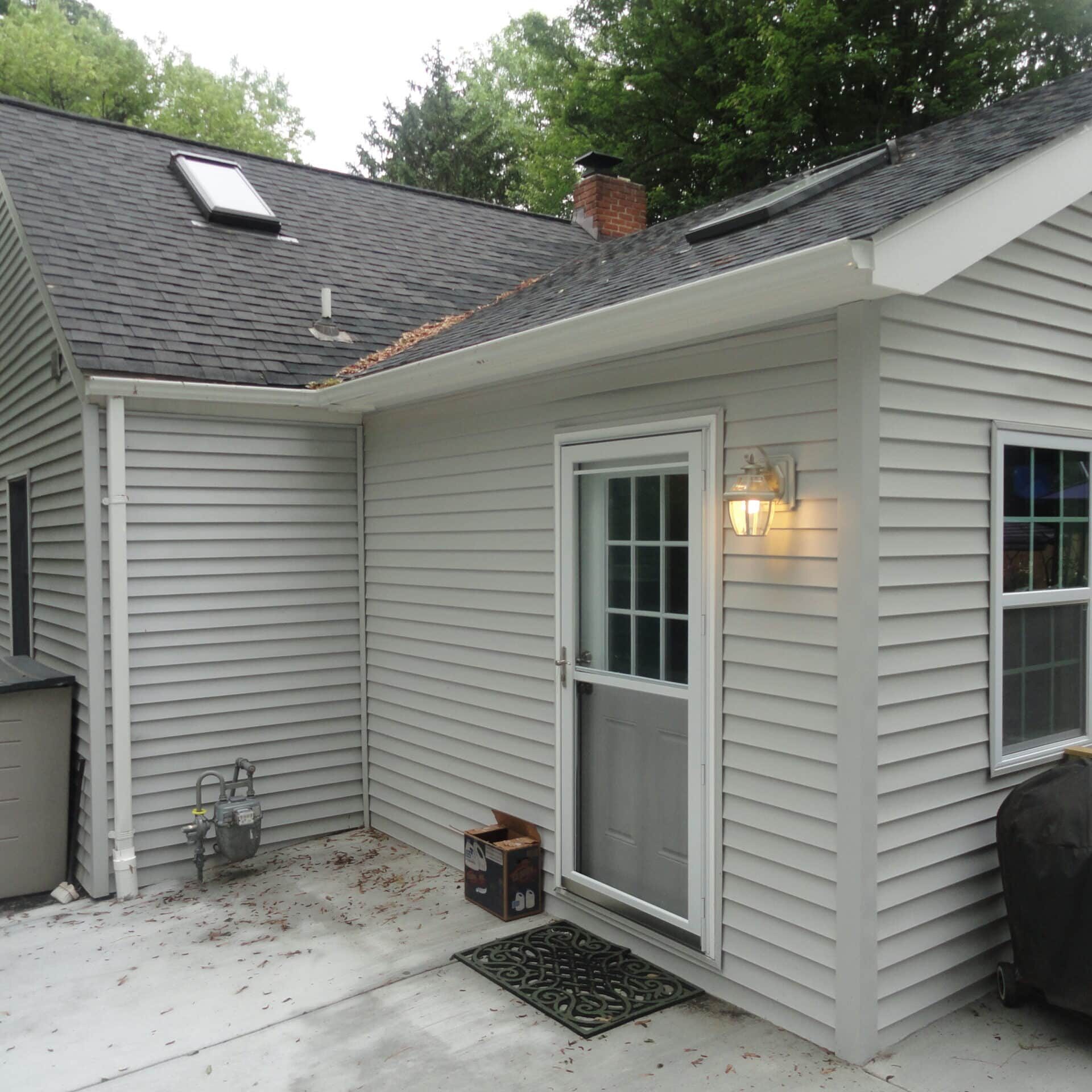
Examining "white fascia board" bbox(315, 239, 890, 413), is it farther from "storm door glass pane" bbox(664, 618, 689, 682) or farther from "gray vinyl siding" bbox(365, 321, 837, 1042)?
"storm door glass pane" bbox(664, 618, 689, 682)

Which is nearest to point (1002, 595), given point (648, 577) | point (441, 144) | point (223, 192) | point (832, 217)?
point (648, 577)

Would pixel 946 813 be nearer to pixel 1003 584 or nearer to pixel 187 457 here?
pixel 1003 584

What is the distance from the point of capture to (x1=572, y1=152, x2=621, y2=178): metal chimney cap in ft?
31.7

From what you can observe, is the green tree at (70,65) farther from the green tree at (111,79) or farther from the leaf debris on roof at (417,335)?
the leaf debris on roof at (417,335)

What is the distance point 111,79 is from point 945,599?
27.4 meters

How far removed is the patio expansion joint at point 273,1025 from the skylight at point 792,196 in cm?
358

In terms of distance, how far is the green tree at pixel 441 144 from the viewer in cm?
2402

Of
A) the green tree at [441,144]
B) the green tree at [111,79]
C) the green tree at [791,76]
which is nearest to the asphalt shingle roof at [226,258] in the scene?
the green tree at [791,76]

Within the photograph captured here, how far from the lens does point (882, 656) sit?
3291mm

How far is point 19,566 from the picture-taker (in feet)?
22.3

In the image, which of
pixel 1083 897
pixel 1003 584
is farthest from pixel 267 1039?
pixel 1003 584

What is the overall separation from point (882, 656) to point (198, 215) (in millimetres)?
5842

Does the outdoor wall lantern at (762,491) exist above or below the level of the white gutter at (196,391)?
below

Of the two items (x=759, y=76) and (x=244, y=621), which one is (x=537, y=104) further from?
(x=244, y=621)
